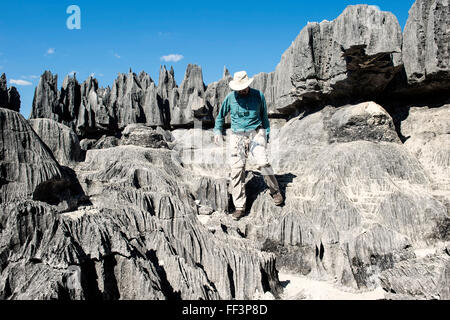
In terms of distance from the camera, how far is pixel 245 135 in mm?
6613

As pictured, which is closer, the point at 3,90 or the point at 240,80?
the point at 240,80

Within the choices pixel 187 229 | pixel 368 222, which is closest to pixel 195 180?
pixel 187 229

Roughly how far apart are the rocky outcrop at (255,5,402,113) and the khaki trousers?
2947mm

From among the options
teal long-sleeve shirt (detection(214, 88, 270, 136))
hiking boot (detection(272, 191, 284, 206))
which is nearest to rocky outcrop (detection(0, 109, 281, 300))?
hiking boot (detection(272, 191, 284, 206))

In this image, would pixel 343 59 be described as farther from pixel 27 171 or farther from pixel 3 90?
pixel 3 90

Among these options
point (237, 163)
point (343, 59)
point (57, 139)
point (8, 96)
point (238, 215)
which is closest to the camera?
point (237, 163)

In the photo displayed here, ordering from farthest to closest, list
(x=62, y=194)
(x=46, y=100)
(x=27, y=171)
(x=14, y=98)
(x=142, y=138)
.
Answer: (x=46, y=100) → (x=14, y=98) → (x=142, y=138) → (x=62, y=194) → (x=27, y=171)

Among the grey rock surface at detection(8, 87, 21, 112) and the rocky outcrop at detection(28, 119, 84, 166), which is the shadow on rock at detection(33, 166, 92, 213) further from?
the grey rock surface at detection(8, 87, 21, 112)

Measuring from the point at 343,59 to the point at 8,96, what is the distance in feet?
37.6

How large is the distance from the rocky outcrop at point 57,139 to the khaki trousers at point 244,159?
10.5ft

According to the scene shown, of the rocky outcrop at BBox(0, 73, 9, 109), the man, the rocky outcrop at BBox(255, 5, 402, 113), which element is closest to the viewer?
the man

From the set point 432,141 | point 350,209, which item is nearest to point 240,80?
point 350,209

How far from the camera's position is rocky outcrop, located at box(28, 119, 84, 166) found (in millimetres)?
6797
